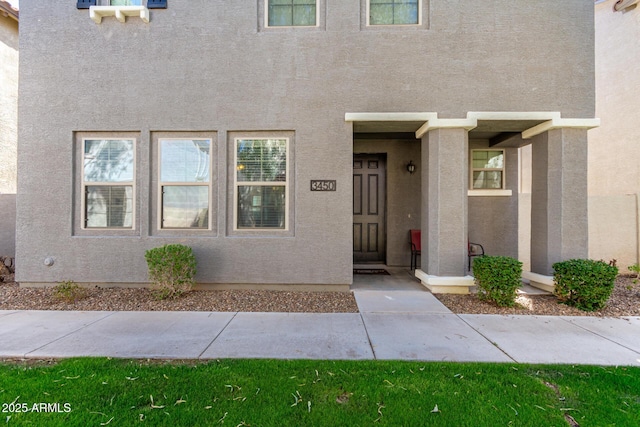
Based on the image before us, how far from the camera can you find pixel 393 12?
5355 mm

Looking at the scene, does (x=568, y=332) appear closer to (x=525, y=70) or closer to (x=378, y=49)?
(x=525, y=70)

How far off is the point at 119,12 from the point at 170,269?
4.72m

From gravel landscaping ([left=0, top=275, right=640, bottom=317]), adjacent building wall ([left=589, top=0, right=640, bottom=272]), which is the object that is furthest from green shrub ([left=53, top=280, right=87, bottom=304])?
adjacent building wall ([left=589, top=0, right=640, bottom=272])

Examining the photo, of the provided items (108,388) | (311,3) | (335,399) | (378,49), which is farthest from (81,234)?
(378,49)

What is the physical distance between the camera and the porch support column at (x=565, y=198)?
5.03 m

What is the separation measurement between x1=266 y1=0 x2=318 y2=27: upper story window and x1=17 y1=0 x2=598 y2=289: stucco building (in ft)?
0.08

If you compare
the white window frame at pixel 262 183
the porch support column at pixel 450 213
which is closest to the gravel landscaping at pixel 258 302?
the porch support column at pixel 450 213

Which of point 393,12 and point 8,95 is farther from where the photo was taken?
point 8,95

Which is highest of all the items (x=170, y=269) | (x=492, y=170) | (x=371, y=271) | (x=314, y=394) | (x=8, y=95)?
(x=8, y=95)

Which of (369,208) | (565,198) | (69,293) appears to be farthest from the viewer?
(369,208)

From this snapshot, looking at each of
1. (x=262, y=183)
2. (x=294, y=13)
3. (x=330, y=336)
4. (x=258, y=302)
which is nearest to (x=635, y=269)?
(x=330, y=336)

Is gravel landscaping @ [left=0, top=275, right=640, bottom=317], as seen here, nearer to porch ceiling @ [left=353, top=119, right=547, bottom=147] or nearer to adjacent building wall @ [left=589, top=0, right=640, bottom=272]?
adjacent building wall @ [left=589, top=0, right=640, bottom=272]

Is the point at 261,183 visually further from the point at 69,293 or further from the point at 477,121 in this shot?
the point at 477,121

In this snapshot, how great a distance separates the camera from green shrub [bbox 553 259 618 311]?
14.3 feet
